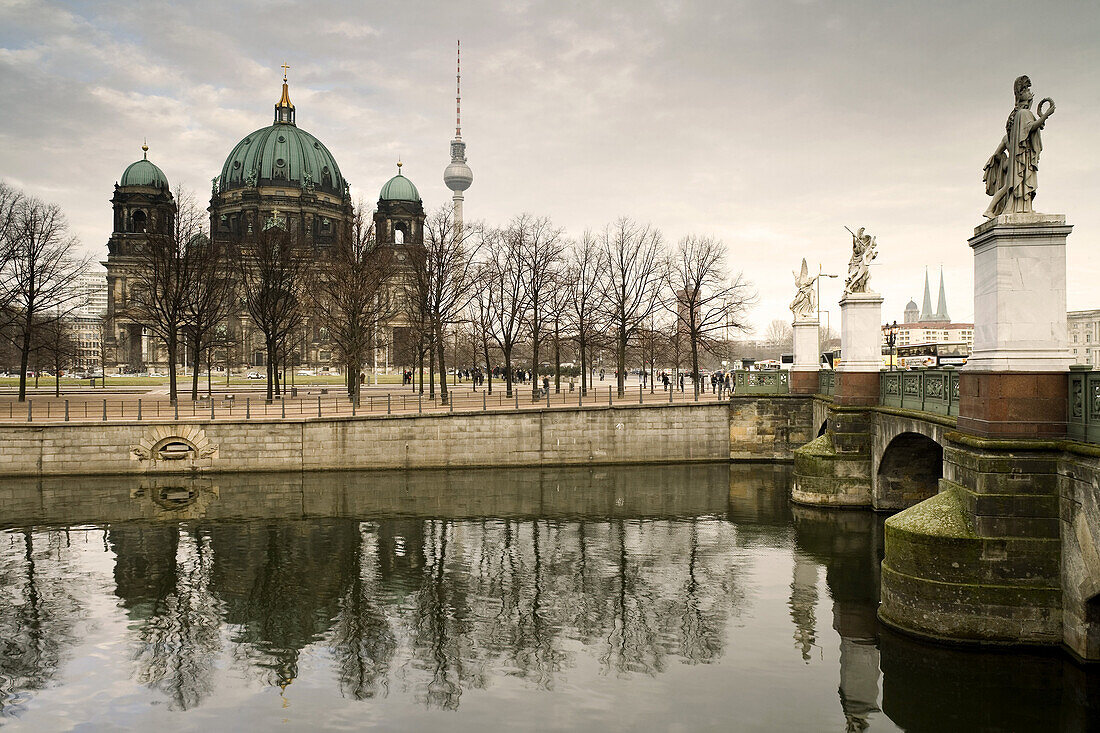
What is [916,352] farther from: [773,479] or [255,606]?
[255,606]

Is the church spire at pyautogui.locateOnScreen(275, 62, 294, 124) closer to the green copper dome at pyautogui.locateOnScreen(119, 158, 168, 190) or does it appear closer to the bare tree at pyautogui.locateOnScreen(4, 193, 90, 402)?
the green copper dome at pyautogui.locateOnScreen(119, 158, 168, 190)

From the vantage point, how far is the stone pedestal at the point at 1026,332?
1261 centimetres

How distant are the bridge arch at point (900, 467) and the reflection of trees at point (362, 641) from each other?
15.3 metres

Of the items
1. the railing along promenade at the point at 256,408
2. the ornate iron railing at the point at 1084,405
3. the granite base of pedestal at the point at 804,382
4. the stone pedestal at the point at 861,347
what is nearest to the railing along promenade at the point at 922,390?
the stone pedestal at the point at 861,347

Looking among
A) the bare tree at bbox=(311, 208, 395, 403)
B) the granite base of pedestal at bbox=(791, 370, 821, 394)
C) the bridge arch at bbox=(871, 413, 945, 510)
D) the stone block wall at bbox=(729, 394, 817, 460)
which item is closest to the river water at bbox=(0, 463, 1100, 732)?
the bridge arch at bbox=(871, 413, 945, 510)

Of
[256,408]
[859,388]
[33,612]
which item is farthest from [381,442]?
[859,388]

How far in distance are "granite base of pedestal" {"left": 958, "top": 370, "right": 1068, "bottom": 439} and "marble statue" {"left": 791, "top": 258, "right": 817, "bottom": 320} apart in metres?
22.2

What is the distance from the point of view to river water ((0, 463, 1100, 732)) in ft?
39.0

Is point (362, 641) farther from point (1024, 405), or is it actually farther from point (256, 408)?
point (256, 408)

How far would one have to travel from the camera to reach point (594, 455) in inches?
1441

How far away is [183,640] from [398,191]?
10766cm

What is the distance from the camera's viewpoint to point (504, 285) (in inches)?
2052

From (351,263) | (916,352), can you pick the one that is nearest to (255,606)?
(351,263)

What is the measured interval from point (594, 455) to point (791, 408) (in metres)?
9.94
